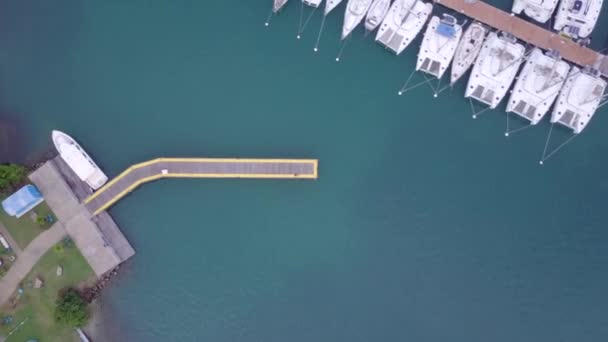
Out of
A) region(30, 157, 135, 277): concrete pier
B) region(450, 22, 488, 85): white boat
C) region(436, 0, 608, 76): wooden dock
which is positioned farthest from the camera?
region(30, 157, 135, 277): concrete pier

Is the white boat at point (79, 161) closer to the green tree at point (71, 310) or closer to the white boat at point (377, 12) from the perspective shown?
the green tree at point (71, 310)

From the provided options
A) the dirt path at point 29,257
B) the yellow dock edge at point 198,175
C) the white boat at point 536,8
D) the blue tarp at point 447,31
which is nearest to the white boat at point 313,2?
the blue tarp at point 447,31

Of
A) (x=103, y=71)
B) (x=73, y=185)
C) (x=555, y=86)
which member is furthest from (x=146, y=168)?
(x=555, y=86)

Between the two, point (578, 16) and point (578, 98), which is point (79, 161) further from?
point (578, 16)

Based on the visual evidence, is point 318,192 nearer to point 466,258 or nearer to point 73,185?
point 466,258

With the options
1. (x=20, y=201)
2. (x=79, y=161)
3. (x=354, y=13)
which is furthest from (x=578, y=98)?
(x=20, y=201)

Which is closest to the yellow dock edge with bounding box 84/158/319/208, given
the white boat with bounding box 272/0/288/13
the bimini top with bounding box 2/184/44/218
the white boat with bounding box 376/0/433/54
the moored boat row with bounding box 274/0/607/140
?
the bimini top with bounding box 2/184/44/218

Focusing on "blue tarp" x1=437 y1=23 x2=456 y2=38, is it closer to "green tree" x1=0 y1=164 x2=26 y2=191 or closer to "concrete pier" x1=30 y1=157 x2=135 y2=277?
"concrete pier" x1=30 y1=157 x2=135 y2=277
